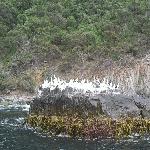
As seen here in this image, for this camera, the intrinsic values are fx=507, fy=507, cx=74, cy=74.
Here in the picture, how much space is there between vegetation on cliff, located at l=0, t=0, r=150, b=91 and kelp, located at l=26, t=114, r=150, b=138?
4850 centimetres

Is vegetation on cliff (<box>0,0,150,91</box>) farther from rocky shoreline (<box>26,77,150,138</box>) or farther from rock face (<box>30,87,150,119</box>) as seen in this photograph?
rocky shoreline (<box>26,77,150,138</box>)

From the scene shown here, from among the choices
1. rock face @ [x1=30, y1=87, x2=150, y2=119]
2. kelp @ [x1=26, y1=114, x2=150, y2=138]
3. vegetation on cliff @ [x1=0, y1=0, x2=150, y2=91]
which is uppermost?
vegetation on cliff @ [x1=0, y1=0, x2=150, y2=91]

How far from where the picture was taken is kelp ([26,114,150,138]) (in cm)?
4584

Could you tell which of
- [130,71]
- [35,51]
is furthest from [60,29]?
[130,71]

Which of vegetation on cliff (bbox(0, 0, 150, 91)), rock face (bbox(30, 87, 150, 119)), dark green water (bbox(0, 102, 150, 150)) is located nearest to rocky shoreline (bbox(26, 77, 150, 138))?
rock face (bbox(30, 87, 150, 119))

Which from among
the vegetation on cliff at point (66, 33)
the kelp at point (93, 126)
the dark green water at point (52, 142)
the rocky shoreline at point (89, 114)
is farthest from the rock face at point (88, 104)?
the vegetation on cliff at point (66, 33)

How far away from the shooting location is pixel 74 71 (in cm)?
10538

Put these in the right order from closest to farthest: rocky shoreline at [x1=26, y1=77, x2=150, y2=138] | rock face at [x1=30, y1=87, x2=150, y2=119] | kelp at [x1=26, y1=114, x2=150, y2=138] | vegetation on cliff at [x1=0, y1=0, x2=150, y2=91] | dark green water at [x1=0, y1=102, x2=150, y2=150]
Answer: dark green water at [x1=0, y1=102, x2=150, y2=150] < kelp at [x1=26, y1=114, x2=150, y2=138] < rocky shoreline at [x1=26, y1=77, x2=150, y2=138] < rock face at [x1=30, y1=87, x2=150, y2=119] < vegetation on cliff at [x1=0, y1=0, x2=150, y2=91]

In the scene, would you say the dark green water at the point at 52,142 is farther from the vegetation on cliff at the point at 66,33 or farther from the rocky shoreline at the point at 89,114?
the vegetation on cliff at the point at 66,33

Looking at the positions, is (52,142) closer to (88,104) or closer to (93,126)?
(93,126)

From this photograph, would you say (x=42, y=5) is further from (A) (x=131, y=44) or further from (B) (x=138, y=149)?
(B) (x=138, y=149)

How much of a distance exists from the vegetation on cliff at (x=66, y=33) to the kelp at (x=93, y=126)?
48499 millimetres

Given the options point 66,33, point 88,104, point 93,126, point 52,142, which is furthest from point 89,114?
point 66,33

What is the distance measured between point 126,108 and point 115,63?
53.8 metres
